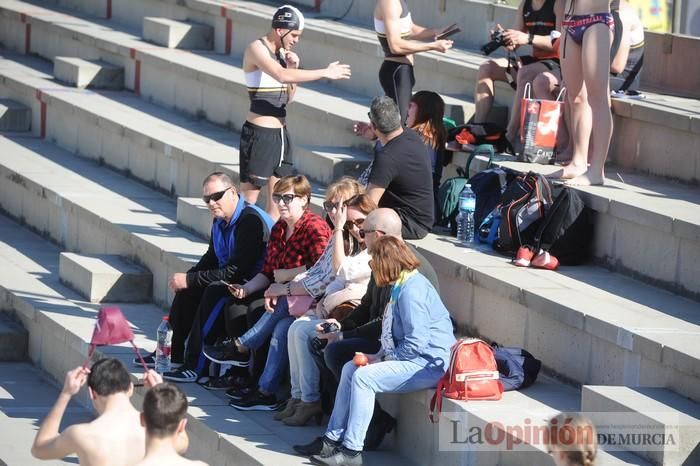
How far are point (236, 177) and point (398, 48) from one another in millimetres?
1728

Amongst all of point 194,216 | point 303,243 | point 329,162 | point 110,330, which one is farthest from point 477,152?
point 110,330

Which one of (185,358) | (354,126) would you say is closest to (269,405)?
(185,358)

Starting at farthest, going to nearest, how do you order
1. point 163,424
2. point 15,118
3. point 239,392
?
point 15,118 < point 239,392 < point 163,424

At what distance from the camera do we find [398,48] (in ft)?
34.9

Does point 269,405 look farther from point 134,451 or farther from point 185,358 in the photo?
point 134,451

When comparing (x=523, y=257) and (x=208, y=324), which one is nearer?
(x=523, y=257)

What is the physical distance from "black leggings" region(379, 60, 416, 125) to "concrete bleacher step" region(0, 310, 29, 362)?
3329mm

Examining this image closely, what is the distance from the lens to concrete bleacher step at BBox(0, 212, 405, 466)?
7793mm

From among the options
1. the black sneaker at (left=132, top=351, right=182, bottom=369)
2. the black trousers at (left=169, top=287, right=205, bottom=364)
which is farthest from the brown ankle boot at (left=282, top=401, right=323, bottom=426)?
the black trousers at (left=169, top=287, right=205, bottom=364)

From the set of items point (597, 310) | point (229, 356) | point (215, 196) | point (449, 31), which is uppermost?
point (449, 31)

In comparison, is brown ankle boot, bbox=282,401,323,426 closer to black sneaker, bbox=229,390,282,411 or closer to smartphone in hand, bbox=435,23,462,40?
black sneaker, bbox=229,390,282,411

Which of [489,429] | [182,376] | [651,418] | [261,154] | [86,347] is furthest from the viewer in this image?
[261,154]

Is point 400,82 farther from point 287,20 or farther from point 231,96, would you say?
point 231,96

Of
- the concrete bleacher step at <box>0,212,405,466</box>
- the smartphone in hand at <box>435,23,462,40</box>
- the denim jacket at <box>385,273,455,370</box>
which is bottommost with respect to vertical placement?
the concrete bleacher step at <box>0,212,405,466</box>
